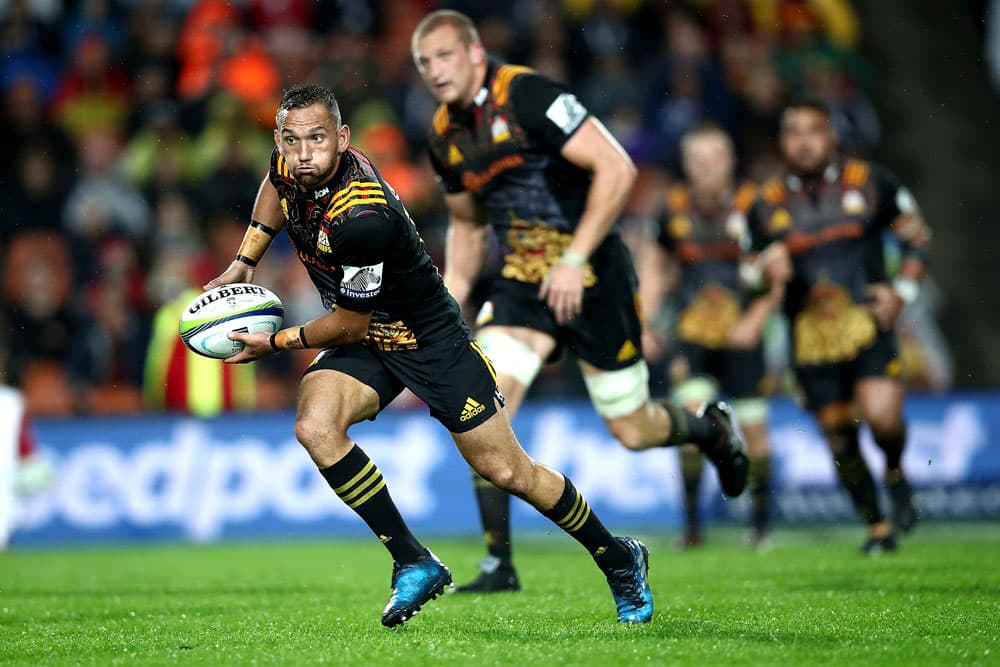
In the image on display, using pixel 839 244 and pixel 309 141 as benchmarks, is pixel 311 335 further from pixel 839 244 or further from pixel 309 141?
pixel 839 244

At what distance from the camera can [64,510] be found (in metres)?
13.0

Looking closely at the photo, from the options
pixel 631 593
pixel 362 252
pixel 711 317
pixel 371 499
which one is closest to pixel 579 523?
pixel 631 593

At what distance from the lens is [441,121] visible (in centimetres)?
775

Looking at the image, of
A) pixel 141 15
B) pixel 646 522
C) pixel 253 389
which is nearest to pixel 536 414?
pixel 646 522

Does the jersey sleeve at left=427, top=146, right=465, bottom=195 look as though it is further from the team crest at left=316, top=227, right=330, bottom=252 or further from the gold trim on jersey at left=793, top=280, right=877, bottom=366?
the gold trim on jersey at left=793, top=280, right=877, bottom=366

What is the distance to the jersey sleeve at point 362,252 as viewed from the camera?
553cm

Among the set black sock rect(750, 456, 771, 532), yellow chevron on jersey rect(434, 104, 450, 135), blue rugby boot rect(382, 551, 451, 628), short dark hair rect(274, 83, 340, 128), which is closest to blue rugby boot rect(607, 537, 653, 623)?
blue rugby boot rect(382, 551, 451, 628)

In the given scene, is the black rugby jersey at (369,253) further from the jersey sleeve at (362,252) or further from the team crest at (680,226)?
the team crest at (680,226)

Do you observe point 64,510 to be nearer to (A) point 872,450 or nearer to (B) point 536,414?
(B) point 536,414

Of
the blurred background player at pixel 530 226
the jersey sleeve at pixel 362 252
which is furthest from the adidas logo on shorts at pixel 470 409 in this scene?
the blurred background player at pixel 530 226

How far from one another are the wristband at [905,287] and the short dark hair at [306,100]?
4.96 metres

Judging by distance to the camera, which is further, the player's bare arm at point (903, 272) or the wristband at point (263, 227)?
the player's bare arm at point (903, 272)

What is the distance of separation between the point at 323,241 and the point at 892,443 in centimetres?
499

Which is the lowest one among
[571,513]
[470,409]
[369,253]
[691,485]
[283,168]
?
[691,485]
